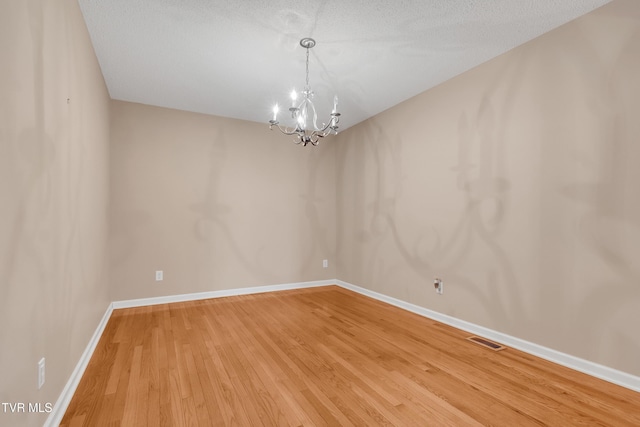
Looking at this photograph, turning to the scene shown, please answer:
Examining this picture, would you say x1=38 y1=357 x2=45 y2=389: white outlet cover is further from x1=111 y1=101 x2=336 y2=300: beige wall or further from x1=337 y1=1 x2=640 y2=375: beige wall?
x1=337 y1=1 x2=640 y2=375: beige wall

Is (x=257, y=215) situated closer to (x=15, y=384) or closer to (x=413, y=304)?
(x=413, y=304)

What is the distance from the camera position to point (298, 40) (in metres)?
2.58

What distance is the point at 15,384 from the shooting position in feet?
3.85

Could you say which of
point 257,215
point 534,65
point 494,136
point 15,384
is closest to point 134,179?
point 257,215

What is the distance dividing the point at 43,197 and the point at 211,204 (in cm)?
287

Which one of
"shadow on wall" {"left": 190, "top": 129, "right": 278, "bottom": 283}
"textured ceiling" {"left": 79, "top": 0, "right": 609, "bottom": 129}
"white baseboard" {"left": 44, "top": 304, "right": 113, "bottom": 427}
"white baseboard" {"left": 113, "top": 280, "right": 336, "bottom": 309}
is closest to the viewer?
"white baseboard" {"left": 44, "top": 304, "right": 113, "bottom": 427}

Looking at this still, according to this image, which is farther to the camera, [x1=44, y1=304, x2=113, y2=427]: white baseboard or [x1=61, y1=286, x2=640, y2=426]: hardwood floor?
[x1=61, y1=286, x2=640, y2=426]: hardwood floor

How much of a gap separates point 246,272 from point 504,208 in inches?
135

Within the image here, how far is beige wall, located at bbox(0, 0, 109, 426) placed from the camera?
114 cm

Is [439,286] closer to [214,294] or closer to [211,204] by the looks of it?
[214,294]

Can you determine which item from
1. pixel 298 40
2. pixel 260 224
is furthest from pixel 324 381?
pixel 260 224

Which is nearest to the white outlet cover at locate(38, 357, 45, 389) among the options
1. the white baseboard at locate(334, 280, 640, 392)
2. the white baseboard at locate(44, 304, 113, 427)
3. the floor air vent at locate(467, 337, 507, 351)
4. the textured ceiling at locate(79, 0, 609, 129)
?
the white baseboard at locate(44, 304, 113, 427)

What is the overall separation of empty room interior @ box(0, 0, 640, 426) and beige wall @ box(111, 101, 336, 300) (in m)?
0.03

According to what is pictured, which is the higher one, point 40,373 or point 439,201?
point 439,201
